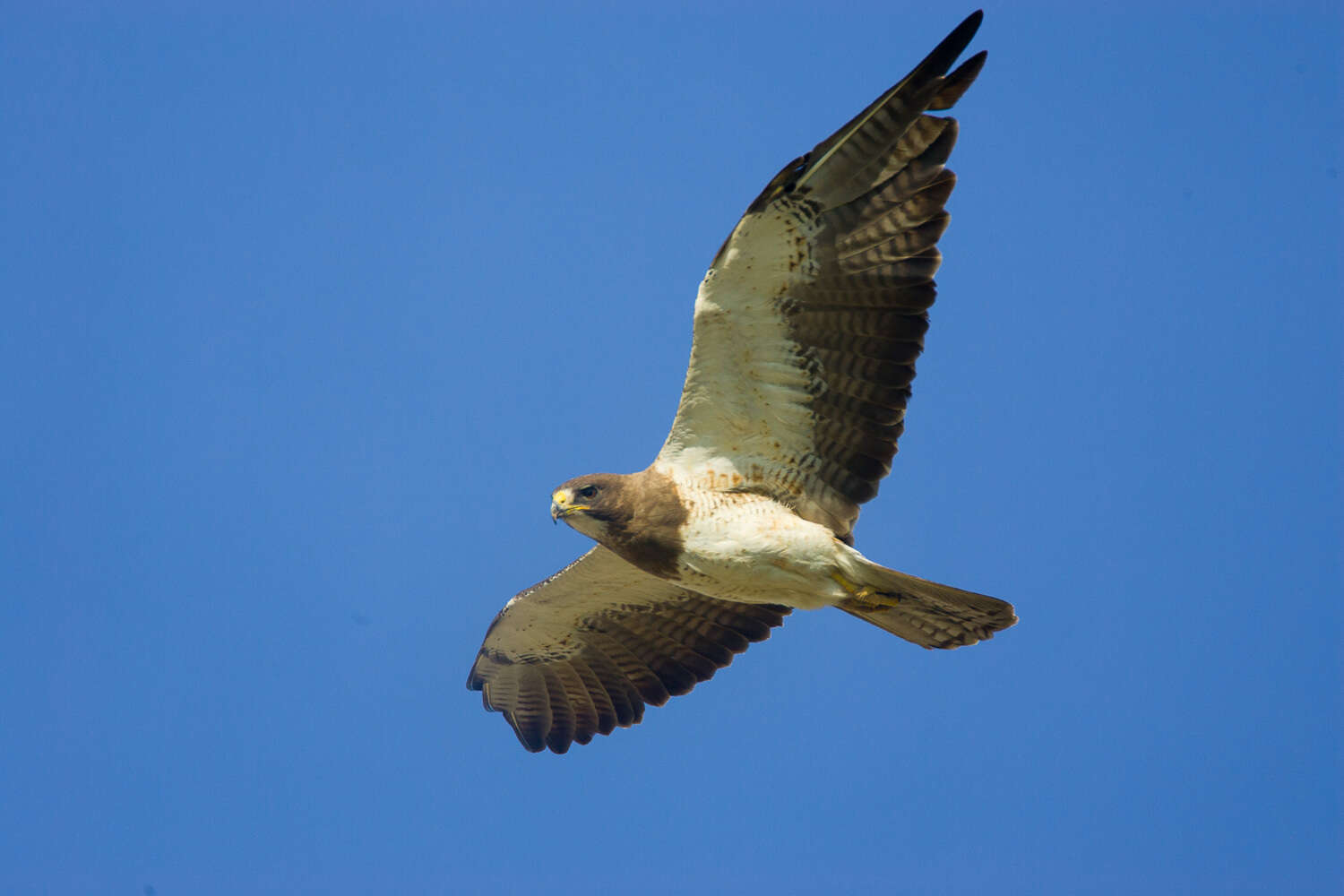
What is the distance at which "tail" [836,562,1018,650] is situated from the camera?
8.52 metres

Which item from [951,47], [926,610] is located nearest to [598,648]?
[926,610]

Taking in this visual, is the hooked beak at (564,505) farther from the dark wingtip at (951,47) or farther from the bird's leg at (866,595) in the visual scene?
the dark wingtip at (951,47)

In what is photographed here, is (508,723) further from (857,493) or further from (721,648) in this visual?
(857,493)

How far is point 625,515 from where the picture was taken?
8.60 metres

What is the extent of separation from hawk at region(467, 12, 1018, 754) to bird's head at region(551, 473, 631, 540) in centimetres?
1

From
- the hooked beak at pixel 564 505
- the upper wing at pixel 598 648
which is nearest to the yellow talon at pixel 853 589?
the upper wing at pixel 598 648

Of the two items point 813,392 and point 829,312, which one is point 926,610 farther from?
point 829,312

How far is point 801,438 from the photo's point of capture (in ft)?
29.4

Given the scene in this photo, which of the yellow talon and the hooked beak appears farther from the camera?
the yellow talon

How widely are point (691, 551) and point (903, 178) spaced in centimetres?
282

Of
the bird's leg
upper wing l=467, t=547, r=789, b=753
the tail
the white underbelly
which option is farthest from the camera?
upper wing l=467, t=547, r=789, b=753

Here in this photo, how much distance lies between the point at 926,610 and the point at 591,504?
243cm

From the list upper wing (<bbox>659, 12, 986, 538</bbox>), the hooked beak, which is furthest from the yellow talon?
the hooked beak

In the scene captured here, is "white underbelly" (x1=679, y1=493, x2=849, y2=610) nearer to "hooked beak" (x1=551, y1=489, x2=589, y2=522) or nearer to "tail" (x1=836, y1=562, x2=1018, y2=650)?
"tail" (x1=836, y1=562, x2=1018, y2=650)
